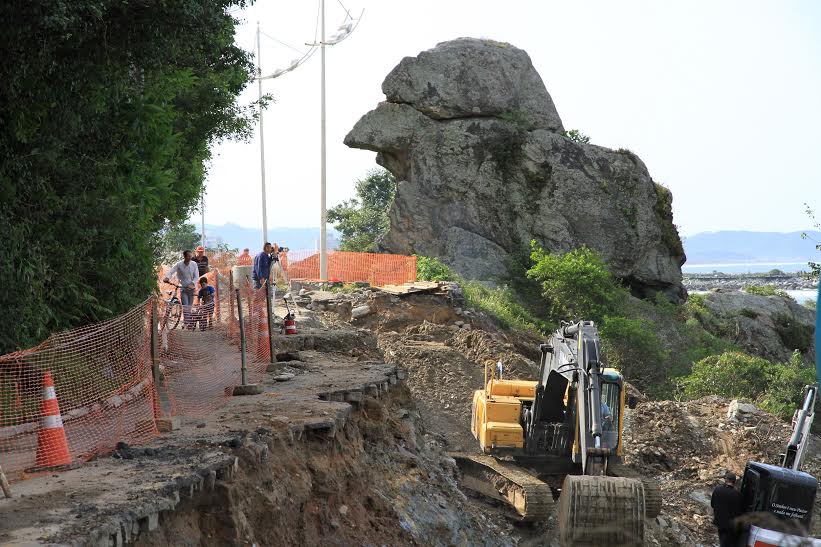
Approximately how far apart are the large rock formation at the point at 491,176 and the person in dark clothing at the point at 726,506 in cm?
2671

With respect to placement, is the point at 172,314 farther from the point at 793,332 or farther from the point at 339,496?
the point at 793,332

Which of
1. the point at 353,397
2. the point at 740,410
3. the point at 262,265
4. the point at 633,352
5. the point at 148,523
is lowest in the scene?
the point at 740,410

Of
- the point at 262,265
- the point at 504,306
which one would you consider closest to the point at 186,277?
the point at 262,265

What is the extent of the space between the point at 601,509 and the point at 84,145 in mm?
8066

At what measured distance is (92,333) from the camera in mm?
9766

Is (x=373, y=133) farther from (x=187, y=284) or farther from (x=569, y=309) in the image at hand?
(x=187, y=284)

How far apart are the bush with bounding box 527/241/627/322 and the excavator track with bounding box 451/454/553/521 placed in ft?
61.2

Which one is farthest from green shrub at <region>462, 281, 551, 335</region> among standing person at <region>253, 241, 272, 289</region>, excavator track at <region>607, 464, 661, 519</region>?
excavator track at <region>607, 464, 661, 519</region>

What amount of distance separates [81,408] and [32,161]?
330cm

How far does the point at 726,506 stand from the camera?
12680 mm

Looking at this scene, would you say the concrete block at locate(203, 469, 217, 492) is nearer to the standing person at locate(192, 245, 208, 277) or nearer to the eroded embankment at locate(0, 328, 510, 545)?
the eroded embankment at locate(0, 328, 510, 545)

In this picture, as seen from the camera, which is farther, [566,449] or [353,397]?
[566,449]

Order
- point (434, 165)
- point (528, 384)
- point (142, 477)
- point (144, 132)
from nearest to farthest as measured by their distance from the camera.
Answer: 1. point (142, 477)
2. point (144, 132)
3. point (528, 384)
4. point (434, 165)

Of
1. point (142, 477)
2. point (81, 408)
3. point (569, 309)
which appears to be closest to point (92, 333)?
point (81, 408)
